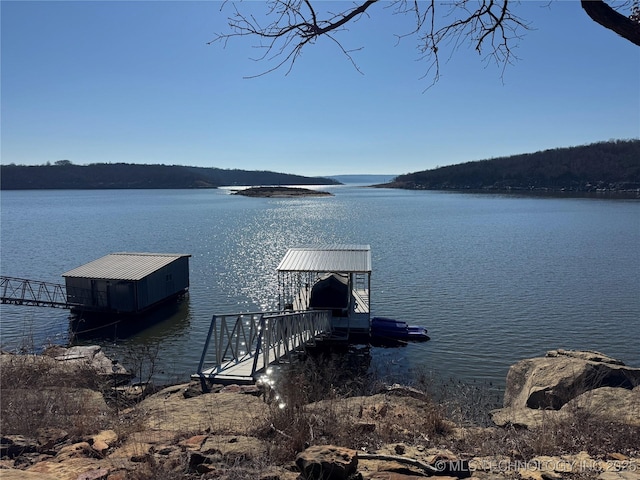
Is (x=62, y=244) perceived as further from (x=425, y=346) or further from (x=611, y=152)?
(x=611, y=152)

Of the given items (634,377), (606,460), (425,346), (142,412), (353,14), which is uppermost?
(353,14)

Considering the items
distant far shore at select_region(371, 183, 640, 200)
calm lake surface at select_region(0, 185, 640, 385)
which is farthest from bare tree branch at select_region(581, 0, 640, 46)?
distant far shore at select_region(371, 183, 640, 200)

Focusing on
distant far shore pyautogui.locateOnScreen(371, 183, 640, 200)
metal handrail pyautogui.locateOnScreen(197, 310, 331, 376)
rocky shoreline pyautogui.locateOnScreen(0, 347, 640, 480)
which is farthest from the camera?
distant far shore pyautogui.locateOnScreen(371, 183, 640, 200)

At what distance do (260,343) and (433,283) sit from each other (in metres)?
18.9

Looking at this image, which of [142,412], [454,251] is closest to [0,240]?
[454,251]

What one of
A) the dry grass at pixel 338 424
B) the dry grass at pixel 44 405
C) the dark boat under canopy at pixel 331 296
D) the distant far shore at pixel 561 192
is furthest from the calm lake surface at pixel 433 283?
the distant far shore at pixel 561 192

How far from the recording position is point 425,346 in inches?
777

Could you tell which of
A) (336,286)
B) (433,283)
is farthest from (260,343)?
(433,283)

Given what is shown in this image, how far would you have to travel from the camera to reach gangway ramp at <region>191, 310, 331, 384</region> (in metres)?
12.5

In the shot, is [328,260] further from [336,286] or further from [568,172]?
[568,172]

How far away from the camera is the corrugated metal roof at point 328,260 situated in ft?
67.5

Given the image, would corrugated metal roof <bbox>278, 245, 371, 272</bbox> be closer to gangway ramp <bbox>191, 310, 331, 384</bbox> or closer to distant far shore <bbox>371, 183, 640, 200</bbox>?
gangway ramp <bbox>191, 310, 331, 384</bbox>

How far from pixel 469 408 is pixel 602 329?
13187mm

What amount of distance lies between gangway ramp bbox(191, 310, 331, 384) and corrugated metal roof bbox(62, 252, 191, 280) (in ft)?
28.6
